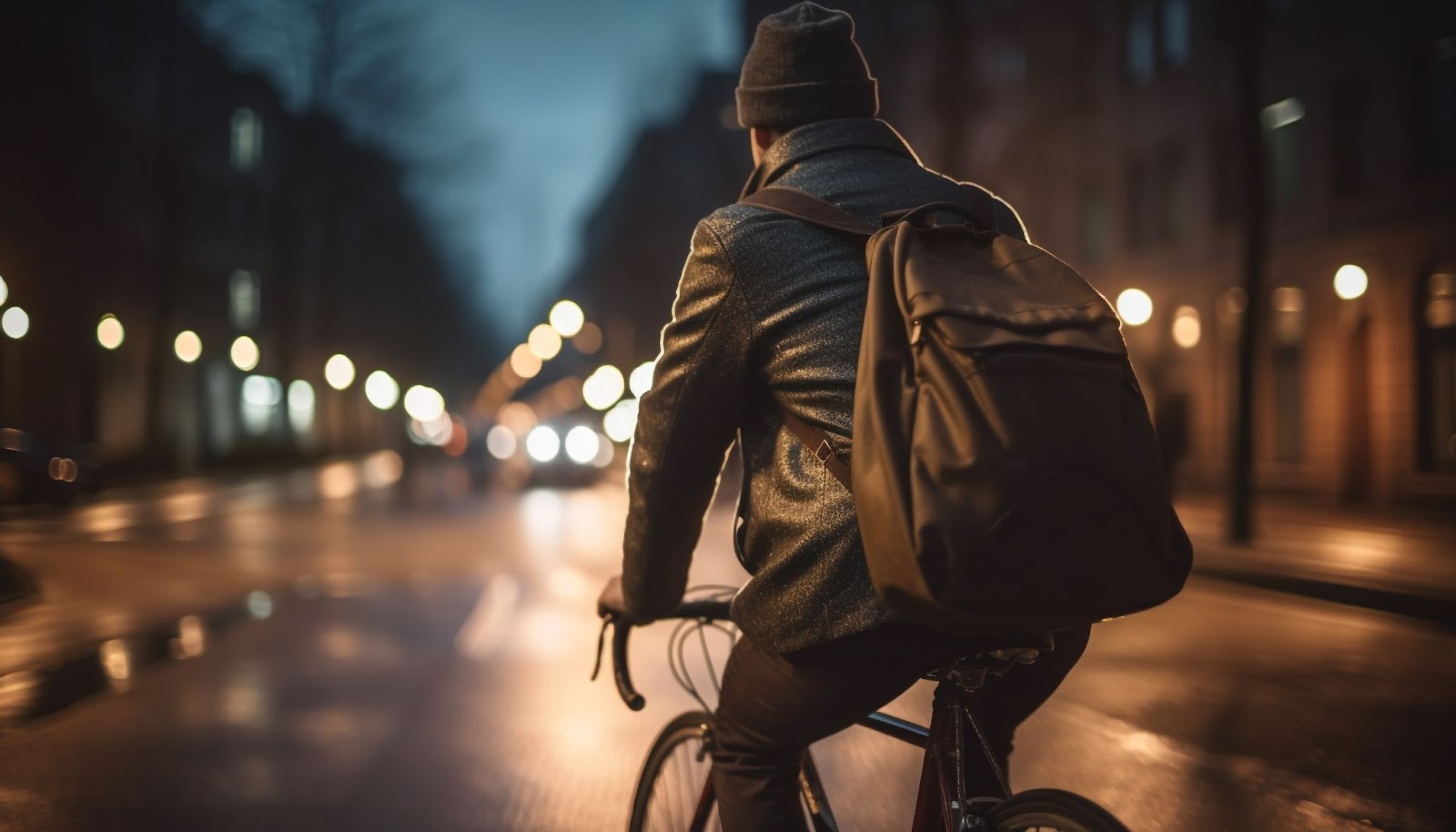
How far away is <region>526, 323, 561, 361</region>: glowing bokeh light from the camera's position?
193 ft

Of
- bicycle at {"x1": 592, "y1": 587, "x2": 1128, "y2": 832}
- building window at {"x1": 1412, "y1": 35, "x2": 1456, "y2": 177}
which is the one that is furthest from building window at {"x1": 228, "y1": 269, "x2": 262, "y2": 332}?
bicycle at {"x1": 592, "y1": 587, "x2": 1128, "y2": 832}

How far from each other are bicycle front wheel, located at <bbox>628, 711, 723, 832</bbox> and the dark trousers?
1.75 feet

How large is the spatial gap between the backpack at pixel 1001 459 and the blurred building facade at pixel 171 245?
31446 mm

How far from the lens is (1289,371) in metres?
26.9

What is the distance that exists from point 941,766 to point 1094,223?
33.5 m

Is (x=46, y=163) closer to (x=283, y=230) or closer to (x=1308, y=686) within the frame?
(x=283, y=230)

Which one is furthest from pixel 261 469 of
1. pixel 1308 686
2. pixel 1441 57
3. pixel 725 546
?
pixel 1308 686

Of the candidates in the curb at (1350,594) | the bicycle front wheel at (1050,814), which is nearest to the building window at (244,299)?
the curb at (1350,594)

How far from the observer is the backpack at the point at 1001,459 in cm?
204

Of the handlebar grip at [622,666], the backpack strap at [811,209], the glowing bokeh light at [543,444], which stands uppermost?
the backpack strap at [811,209]

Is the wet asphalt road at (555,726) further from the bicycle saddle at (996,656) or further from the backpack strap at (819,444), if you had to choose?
the backpack strap at (819,444)

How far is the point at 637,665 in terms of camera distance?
8.94 meters

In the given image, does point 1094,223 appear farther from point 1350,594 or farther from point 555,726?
point 555,726

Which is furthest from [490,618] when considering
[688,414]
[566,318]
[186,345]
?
[186,345]
